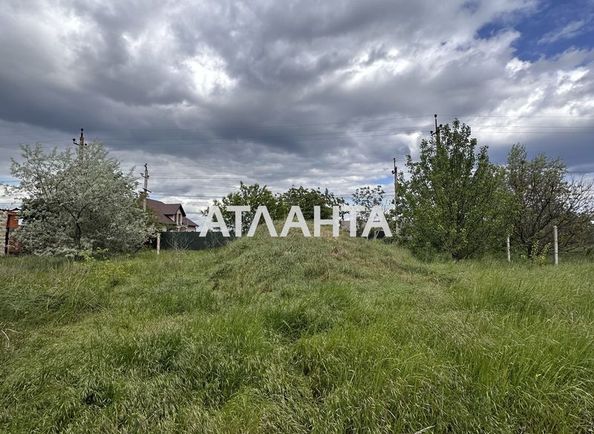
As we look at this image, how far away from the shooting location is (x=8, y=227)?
12.2 m

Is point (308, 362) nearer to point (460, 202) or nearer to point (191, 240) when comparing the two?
point (460, 202)

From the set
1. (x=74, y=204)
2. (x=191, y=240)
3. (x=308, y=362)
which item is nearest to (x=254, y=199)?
(x=191, y=240)

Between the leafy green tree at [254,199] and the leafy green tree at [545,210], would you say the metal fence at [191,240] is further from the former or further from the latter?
the leafy green tree at [545,210]

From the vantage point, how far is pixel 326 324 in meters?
3.67

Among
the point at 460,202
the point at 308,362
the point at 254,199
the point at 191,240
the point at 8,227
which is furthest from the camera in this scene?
the point at 254,199

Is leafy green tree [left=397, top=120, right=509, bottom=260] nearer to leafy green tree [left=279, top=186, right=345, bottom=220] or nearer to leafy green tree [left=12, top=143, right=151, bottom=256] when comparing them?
leafy green tree [left=12, top=143, right=151, bottom=256]

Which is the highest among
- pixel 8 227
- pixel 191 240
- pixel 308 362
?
pixel 8 227

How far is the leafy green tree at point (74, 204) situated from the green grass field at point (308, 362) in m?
6.79

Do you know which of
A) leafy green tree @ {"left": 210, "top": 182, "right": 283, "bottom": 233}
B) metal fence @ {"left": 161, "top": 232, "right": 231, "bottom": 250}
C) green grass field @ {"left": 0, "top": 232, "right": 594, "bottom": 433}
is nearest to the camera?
green grass field @ {"left": 0, "top": 232, "right": 594, "bottom": 433}

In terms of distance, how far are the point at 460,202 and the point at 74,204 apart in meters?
12.1

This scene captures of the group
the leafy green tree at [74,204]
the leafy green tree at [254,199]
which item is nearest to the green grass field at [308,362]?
the leafy green tree at [74,204]

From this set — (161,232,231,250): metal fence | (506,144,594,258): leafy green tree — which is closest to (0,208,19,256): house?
(161,232,231,250): metal fence

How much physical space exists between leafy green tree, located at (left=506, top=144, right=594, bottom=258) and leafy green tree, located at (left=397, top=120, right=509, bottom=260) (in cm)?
100

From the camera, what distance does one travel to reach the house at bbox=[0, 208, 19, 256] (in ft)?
39.5
